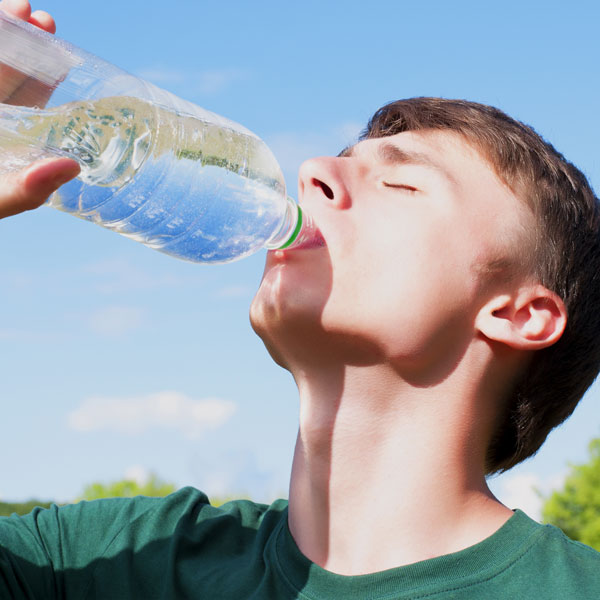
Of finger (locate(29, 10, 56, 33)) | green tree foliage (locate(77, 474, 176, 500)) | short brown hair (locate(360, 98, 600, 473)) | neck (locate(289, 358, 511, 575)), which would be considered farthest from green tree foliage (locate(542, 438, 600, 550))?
finger (locate(29, 10, 56, 33))

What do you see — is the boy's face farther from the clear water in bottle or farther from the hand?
the hand

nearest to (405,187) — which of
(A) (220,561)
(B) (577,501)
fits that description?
(A) (220,561)

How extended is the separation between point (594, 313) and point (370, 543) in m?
1.26

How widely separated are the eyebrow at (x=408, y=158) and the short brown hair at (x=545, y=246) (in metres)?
0.21

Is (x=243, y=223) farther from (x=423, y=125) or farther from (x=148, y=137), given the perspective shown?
(x=423, y=125)

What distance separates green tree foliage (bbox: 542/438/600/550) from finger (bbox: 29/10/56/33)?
1345 centimetres

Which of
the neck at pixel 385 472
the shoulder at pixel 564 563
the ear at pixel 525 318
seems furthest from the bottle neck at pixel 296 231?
the shoulder at pixel 564 563

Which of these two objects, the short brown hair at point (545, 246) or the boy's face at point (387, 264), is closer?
the boy's face at point (387, 264)

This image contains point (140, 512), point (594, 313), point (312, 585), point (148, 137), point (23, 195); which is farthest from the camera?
point (594, 313)

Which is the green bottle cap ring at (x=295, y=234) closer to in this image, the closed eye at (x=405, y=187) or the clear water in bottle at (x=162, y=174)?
the clear water in bottle at (x=162, y=174)

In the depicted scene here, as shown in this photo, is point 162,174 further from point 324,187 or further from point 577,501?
point 577,501

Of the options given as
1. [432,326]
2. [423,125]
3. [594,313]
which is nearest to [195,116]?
[423,125]

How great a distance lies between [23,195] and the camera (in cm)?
174

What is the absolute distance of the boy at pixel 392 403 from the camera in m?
2.29
